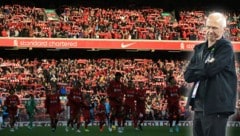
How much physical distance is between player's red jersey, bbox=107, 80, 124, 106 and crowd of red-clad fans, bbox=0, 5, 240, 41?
38.7 ft

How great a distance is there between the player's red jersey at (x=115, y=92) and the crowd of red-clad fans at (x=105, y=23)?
11787 millimetres

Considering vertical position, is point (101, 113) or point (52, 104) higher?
point (52, 104)

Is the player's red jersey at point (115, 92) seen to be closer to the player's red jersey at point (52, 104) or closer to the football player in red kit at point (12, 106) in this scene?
the player's red jersey at point (52, 104)

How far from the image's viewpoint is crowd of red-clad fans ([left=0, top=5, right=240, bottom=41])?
32.6 meters

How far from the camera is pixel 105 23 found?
35062 mm

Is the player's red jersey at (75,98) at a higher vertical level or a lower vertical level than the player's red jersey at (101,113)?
higher

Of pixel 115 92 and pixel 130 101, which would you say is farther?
pixel 130 101

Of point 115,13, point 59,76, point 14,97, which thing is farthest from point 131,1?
point 14,97

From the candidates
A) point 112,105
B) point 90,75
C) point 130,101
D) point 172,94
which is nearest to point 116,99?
point 112,105

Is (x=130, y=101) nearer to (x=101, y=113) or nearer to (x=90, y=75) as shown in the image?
(x=101, y=113)

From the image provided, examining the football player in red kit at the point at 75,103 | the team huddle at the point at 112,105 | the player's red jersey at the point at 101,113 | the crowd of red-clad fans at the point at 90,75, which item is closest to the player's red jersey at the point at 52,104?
the team huddle at the point at 112,105

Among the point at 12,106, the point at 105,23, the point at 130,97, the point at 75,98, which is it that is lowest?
the point at 12,106

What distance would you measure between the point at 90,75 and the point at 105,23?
131 inches

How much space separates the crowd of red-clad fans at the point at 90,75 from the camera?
30.4 meters
